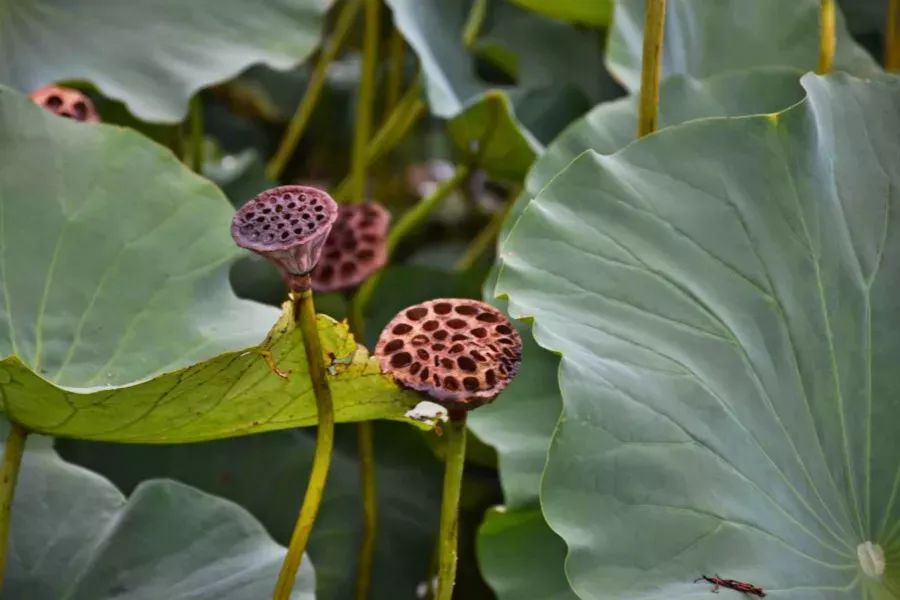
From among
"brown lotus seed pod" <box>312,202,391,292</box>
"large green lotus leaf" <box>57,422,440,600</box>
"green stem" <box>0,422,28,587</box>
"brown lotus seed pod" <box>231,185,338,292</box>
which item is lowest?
"large green lotus leaf" <box>57,422,440,600</box>

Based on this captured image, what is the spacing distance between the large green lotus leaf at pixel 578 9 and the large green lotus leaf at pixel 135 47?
0.95ft

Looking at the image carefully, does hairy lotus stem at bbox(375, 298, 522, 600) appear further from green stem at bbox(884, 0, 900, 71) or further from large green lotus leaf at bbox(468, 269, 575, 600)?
green stem at bbox(884, 0, 900, 71)

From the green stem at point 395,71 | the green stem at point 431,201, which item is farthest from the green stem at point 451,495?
the green stem at point 395,71

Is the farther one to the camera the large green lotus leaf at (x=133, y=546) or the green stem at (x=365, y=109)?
the green stem at (x=365, y=109)

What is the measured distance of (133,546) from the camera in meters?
0.66

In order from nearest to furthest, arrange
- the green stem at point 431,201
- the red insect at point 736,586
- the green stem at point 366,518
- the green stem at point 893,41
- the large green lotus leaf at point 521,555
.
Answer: the red insect at point 736,586 → the large green lotus leaf at point 521,555 → the green stem at point 366,518 → the green stem at point 893,41 → the green stem at point 431,201

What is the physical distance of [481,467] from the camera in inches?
40.2

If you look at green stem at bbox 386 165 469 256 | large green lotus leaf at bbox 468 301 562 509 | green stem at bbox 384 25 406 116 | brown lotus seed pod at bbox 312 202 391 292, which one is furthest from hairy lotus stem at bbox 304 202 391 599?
green stem at bbox 384 25 406 116

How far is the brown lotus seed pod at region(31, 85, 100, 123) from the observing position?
2.37 feet

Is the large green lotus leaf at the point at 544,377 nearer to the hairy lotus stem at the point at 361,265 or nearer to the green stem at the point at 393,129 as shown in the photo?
the hairy lotus stem at the point at 361,265

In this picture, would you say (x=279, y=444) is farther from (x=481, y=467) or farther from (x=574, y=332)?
(x=574, y=332)

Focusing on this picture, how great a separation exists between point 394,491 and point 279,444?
4.3 inches

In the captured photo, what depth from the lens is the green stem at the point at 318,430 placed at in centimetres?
48

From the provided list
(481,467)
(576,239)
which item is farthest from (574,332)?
(481,467)
